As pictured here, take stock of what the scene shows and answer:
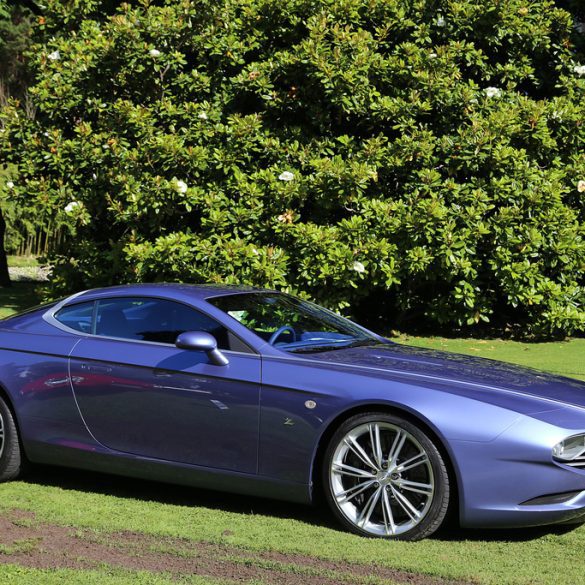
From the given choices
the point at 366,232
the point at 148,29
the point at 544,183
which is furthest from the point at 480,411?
Answer: the point at 148,29

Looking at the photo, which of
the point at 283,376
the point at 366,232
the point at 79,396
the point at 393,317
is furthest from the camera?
the point at 393,317

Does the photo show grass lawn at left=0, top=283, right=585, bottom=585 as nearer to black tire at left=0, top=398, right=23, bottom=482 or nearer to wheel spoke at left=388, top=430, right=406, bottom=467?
black tire at left=0, top=398, right=23, bottom=482

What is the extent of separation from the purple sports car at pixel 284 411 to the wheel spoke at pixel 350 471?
10 mm

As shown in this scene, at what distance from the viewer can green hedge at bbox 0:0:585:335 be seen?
12.3m

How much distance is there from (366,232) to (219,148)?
241 cm

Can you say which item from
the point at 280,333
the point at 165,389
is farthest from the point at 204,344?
the point at 280,333

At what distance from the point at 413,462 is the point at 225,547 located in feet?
3.32

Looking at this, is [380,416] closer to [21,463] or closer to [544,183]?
[21,463]

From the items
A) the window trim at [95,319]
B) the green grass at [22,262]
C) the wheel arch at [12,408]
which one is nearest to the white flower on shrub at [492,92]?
the window trim at [95,319]

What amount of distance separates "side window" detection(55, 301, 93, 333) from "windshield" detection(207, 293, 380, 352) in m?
0.82

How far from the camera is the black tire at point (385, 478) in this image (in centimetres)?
450

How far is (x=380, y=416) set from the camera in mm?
4629

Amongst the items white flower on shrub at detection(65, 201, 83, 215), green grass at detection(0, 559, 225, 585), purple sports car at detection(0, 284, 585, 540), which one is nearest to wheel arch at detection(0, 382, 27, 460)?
purple sports car at detection(0, 284, 585, 540)

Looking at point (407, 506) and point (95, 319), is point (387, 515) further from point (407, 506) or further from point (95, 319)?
point (95, 319)
